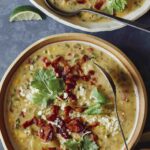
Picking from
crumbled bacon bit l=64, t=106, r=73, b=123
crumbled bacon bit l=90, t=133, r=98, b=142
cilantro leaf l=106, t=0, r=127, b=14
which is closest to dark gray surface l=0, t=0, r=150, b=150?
cilantro leaf l=106, t=0, r=127, b=14

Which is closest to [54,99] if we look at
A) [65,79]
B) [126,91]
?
[65,79]

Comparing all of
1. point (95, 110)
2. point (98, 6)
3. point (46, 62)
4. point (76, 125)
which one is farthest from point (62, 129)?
point (98, 6)

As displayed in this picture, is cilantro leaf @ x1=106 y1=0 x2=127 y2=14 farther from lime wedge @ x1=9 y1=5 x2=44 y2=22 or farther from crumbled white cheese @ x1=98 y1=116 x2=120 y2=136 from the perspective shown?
crumbled white cheese @ x1=98 y1=116 x2=120 y2=136

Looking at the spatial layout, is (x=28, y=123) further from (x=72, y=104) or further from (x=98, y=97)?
(x=98, y=97)

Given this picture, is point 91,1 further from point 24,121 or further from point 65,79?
point 24,121

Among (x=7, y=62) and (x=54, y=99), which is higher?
(x=7, y=62)

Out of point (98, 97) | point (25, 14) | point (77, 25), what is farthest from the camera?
point (25, 14)
